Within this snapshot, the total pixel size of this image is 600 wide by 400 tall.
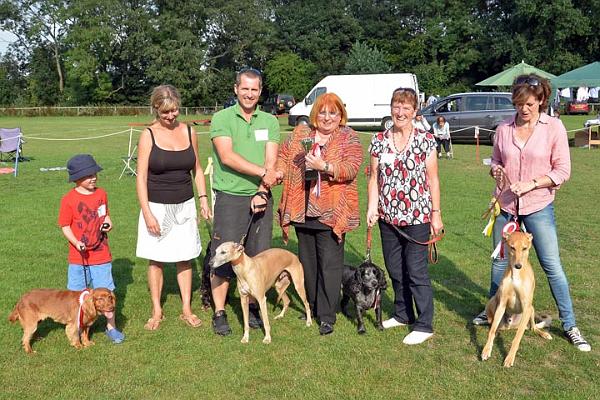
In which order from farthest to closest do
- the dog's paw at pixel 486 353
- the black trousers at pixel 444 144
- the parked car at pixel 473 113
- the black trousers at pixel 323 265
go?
the parked car at pixel 473 113 < the black trousers at pixel 444 144 < the black trousers at pixel 323 265 < the dog's paw at pixel 486 353

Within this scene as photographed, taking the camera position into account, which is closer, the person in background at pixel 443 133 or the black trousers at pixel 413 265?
the black trousers at pixel 413 265

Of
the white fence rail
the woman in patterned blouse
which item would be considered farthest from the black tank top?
the white fence rail

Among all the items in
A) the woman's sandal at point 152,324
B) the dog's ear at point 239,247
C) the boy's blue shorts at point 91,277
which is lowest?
the woman's sandal at point 152,324

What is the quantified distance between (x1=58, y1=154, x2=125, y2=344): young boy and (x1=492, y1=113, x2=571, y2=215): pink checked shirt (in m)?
3.23

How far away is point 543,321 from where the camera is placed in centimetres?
476

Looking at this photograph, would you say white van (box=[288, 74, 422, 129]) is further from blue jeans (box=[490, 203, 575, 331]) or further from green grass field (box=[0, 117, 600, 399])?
blue jeans (box=[490, 203, 575, 331])

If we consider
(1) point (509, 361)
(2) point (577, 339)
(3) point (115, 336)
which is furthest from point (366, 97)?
(1) point (509, 361)

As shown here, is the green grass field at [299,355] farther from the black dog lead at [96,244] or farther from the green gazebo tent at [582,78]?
the green gazebo tent at [582,78]

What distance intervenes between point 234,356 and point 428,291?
163 centimetres

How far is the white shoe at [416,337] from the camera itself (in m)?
4.54

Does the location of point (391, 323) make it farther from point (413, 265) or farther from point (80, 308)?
point (80, 308)

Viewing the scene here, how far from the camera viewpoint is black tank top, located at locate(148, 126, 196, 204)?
4.50m

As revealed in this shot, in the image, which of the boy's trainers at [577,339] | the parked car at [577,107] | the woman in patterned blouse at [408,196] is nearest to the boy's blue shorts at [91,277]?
the woman in patterned blouse at [408,196]

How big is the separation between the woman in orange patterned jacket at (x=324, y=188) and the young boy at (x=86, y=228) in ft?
4.89
